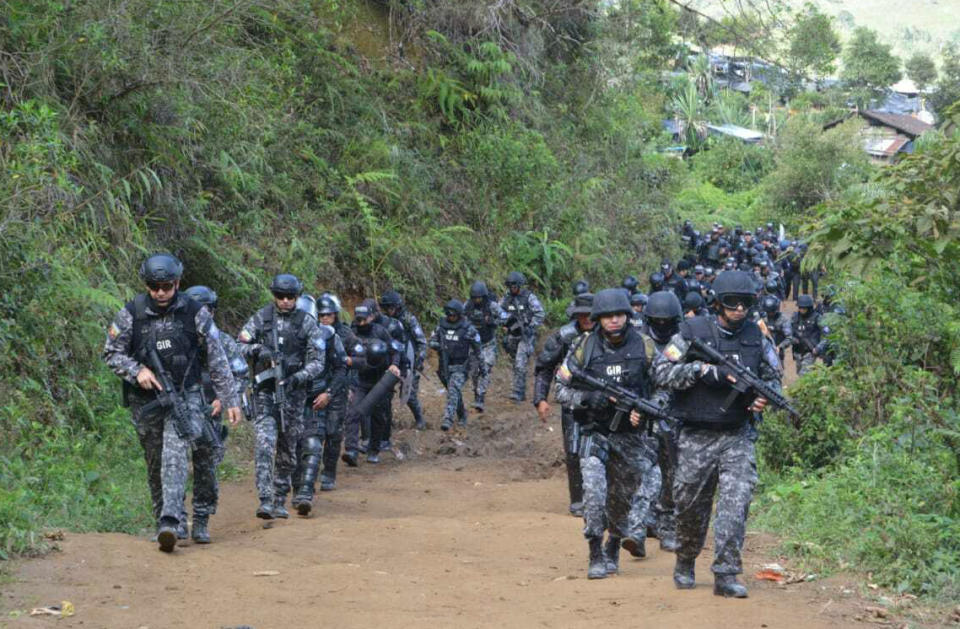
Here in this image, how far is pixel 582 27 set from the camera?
2966 centimetres

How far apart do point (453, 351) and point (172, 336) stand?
25.6 feet

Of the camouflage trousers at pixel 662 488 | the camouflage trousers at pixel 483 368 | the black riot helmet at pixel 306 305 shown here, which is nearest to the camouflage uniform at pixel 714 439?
the camouflage trousers at pixel 662 488

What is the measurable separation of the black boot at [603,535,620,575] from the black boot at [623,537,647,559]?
188mm

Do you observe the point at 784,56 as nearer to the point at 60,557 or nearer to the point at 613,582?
the point at 613,582

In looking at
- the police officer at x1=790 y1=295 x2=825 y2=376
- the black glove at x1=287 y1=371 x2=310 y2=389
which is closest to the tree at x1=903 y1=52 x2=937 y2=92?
the police officer at x1=790 y1=295 x2=825 y2=376

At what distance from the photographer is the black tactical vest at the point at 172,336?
8484 mm

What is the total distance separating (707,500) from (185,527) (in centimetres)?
385

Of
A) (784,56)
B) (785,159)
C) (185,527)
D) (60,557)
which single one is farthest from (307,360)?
(785,159)

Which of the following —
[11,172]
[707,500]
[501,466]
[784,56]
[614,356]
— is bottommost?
[501,466]

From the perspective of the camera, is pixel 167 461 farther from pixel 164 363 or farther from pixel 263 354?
pixel 263 354

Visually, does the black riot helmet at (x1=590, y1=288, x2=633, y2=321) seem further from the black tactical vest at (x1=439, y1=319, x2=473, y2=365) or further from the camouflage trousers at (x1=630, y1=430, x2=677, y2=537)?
the black tactical vest at (x1=439, y1=319, x2=473, y2=365)

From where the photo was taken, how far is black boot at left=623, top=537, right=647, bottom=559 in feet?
28.2

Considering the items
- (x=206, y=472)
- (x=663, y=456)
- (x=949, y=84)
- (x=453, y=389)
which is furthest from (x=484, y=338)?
(x=949, y=84)

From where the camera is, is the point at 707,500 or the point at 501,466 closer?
the point at 707,500
